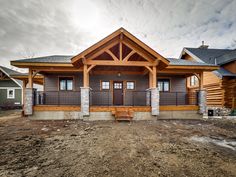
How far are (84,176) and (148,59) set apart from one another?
6.97 metres

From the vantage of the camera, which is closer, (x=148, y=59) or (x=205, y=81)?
(x=148, y=59)

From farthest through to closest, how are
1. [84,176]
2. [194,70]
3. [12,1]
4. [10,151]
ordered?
1. [12,1]
2. [194,70]
3. [10,151]
4. [84,176]

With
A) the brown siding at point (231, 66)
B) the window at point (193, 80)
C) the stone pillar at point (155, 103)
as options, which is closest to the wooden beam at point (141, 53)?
the stone pillar at point (155, 103)

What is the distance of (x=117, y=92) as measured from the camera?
10.1m

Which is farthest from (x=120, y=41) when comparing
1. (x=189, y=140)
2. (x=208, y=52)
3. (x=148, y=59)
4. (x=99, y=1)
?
(x=208, y=52)

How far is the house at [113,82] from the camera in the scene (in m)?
7.11

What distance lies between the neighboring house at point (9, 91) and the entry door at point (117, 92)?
14.9 metres

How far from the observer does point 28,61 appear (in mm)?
7211

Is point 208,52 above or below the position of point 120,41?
above

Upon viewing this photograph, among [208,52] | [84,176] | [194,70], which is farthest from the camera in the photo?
[208,52]

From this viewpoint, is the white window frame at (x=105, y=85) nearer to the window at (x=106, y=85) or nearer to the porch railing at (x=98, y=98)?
the window at (x=106, y=85)

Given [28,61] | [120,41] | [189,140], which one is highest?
[120,41]

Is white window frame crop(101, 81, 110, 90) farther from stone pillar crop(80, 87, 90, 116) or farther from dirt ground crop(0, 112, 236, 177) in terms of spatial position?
dirt ground crop(0, 112, 236, 177)

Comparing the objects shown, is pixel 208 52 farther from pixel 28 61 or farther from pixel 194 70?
pixel 28 61
